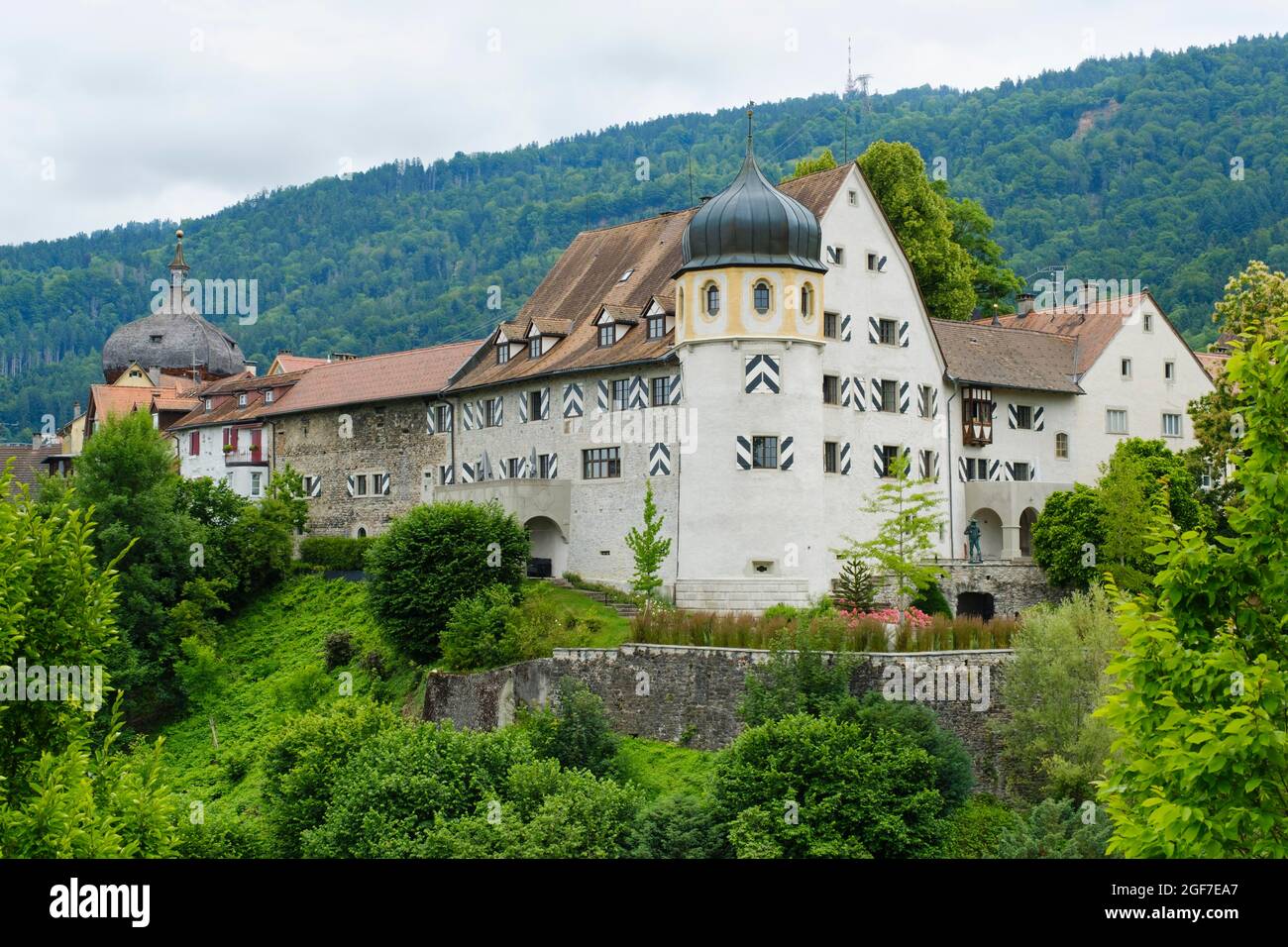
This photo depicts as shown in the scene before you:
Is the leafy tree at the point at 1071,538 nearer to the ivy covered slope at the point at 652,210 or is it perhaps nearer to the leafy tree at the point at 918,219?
the leafy tree at the point at 918,219

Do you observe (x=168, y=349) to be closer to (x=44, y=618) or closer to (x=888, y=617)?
(x=888, y=617)

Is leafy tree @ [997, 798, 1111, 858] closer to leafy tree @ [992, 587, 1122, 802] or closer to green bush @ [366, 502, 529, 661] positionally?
leafy tree @ [992, 587, 1122, 802]

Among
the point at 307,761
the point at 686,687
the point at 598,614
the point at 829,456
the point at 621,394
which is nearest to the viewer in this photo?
the point at 307,761

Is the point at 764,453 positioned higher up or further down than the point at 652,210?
further down

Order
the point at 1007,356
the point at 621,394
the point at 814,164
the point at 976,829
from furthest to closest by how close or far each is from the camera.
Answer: the point at 814,164 → the point at 1007,356 → the point at 621,394 → the point at 976,829

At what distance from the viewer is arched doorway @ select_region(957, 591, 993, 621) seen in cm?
5209

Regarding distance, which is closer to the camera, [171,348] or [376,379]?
[376,379]

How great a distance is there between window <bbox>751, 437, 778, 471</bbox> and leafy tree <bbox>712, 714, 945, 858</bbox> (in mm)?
11926

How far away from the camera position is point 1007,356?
194ft

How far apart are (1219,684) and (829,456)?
3478cm

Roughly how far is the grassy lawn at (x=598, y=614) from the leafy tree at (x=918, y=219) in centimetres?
1815

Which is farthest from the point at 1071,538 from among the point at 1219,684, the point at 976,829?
the point at 1219,684
